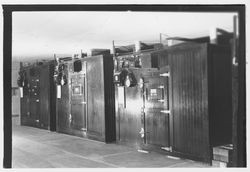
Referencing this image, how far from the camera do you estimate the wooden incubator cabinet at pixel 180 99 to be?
4.68 m

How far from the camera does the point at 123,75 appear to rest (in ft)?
20.6

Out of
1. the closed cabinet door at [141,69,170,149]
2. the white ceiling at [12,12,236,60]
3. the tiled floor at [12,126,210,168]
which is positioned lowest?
the tiled floor at [12,126,210,168]

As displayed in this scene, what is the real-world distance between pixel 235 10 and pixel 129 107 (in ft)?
9.92

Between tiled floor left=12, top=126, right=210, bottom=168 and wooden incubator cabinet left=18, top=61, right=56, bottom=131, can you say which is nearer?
tiled floor left=12, top=126, right=210, bottom=168

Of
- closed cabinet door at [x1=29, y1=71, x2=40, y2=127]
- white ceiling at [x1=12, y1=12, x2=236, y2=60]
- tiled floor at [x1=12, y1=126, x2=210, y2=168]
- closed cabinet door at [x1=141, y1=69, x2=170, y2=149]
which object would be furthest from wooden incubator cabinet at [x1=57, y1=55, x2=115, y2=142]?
closed cabinet door at [x1=29, y1=71, x2=40, y2=127]

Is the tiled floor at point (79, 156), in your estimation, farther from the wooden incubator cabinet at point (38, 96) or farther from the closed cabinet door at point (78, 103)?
the wooden incubator cabinet at point (38, 96)

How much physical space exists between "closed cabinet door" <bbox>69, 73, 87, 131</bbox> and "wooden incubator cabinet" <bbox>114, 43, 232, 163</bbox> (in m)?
1.51

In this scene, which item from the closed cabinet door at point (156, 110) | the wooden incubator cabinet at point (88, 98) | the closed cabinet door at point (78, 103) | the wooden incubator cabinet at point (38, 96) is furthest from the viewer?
the wooden incubator cabinet at point (38, 96)

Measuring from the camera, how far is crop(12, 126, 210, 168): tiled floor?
16.5 feet

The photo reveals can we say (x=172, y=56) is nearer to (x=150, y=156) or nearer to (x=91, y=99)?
(x=150, y=156)

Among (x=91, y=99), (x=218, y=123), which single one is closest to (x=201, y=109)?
(x=218, y=123)

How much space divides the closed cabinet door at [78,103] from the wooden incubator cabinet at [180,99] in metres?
1.51

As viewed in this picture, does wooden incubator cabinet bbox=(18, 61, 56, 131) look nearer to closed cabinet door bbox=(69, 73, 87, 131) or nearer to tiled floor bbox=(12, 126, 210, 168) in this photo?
closed cabinet door bbox=(69, 73, 87, 131)

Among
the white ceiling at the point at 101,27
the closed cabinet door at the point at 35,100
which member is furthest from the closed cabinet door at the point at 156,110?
the closed cabinet door at the point at 35,100
